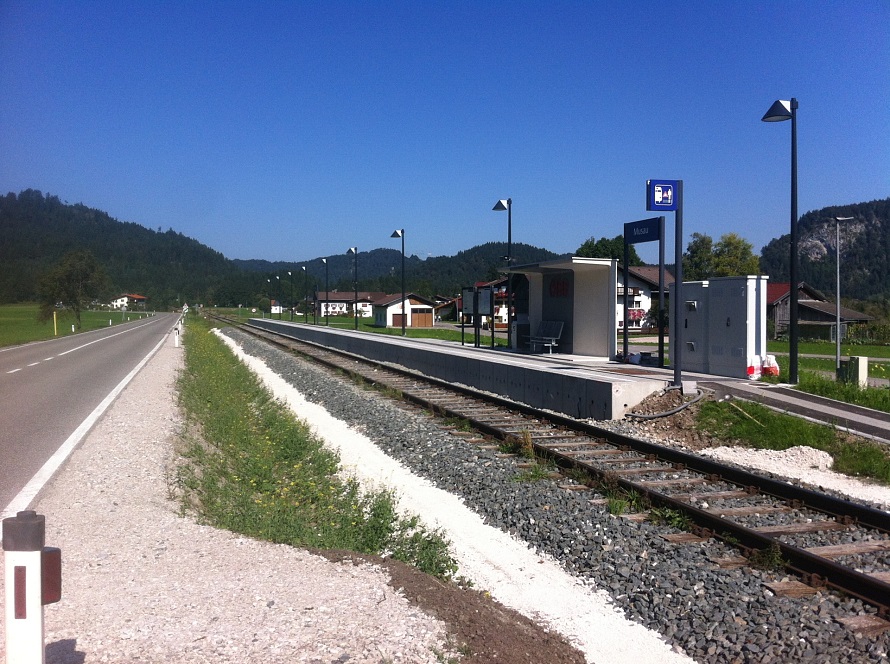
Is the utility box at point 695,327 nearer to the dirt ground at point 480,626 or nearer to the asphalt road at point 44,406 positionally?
the asphalt road at point 44,406

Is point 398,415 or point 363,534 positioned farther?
point 398,415

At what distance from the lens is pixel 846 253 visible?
153 m

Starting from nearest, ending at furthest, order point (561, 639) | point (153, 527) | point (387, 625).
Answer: point (387, 625) < point (561, 639) < point (153, 527)

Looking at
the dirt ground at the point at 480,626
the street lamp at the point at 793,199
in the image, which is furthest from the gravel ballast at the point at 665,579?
the street lamp at the point at 793,199

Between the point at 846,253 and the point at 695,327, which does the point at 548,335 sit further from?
the point at 846,253

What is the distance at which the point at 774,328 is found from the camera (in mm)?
52188

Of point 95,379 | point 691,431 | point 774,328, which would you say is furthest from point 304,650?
point 774,328

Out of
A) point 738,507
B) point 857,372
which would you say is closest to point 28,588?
point 738,507

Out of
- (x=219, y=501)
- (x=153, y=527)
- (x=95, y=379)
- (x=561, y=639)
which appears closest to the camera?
(x=561, y=639)

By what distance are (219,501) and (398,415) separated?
7511 millimetres

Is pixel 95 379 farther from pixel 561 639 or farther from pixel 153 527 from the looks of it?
pixel 561 639

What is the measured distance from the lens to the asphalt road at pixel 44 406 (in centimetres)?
923

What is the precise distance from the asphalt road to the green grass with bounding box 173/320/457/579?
67.5 inches

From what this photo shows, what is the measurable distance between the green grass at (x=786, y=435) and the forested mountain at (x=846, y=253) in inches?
4564
